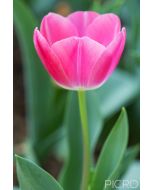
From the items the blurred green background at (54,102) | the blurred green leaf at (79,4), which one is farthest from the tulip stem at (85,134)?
the blurred green leaf at (79,4)

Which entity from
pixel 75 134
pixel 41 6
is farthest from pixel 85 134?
pixel 41 6

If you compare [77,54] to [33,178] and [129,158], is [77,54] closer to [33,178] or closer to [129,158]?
[33,178]

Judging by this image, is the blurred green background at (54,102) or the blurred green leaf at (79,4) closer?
the blurred green background at (54,102)

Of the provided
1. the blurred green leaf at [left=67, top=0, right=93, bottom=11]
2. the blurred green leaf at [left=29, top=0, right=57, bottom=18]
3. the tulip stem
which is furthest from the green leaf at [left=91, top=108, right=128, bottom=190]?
the blurred green leaf at [left=29, top=0, right=57, bottom=18]

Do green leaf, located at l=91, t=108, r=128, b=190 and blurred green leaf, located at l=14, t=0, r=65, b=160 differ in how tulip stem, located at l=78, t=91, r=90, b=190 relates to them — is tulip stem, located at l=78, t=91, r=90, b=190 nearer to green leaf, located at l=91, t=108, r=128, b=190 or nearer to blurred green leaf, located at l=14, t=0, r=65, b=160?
green leaf, located at l=91, t=108, r=128, b=190

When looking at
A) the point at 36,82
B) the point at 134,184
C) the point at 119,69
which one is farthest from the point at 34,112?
the point at 134,184

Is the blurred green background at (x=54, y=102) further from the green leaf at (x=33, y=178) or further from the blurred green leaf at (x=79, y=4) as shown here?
the green leaf at (x=33, y=178)
